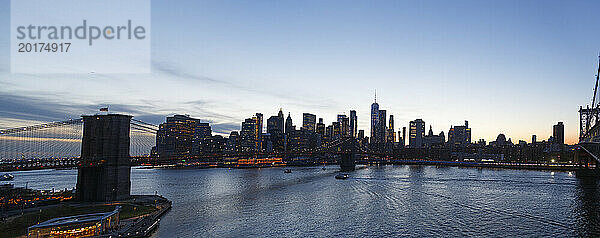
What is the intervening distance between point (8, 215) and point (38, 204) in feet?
22.9

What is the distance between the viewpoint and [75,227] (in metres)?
30.6

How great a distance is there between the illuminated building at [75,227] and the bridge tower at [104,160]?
14.8 m

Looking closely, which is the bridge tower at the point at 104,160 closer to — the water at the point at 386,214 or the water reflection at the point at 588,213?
the water at the point at 386,214

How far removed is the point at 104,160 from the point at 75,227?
18.5 meters

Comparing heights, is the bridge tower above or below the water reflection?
above

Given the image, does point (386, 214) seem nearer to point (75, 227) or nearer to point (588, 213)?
point (588, 213)

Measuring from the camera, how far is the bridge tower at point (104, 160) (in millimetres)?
47219

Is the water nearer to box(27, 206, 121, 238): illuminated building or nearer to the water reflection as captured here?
the water reflection

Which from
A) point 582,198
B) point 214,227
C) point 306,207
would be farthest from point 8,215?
point 582,198

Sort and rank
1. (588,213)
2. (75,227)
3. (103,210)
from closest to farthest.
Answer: (75,227) < (103,210) < (588,213)

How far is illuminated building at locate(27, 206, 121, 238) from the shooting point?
29.1 m

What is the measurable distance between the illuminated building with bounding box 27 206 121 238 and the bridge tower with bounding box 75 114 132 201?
14781 mm

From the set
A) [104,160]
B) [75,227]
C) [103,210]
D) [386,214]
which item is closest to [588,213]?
[386,214]

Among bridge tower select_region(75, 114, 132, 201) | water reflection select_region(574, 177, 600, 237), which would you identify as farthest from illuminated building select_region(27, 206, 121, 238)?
water reflection select_region(574, 177, 600, 237)
